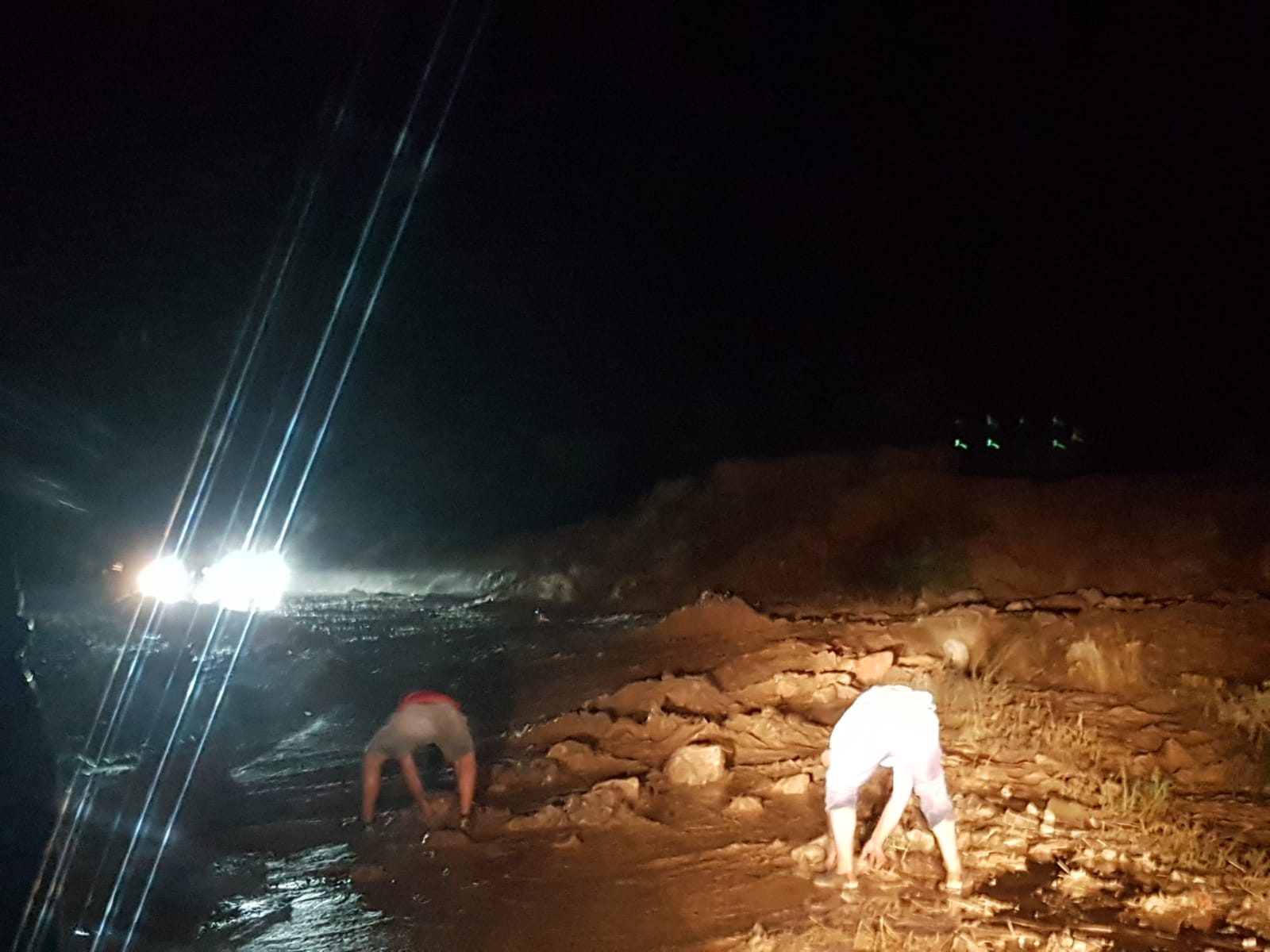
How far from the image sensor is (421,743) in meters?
8.09

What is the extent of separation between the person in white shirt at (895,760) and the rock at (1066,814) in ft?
3.88

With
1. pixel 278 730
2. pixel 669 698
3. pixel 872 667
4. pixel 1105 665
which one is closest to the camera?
pixel 1105 665

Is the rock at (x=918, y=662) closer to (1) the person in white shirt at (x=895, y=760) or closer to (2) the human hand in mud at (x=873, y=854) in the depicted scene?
(2) the human hand in mud at (x=873, y=854)

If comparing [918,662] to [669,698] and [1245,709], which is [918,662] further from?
[1245,709]

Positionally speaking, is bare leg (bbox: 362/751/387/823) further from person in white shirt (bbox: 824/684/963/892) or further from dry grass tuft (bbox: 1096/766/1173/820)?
dry grass tuft (bbox: 1096/766/1173/820)

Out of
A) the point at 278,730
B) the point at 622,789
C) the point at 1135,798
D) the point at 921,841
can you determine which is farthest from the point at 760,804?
the point at 278,730

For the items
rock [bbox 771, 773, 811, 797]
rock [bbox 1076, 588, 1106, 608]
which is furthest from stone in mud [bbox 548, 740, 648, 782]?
rock [bbox 1076, 588, 1106, 608]

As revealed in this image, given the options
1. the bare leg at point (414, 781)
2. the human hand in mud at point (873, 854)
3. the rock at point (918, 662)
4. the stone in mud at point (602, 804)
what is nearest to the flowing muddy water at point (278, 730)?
the bare leg at point (414, 781)

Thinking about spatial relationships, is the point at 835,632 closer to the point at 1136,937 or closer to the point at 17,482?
the point at 1136,937

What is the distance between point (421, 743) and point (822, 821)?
290cm

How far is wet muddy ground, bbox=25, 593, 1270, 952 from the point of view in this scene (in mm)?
5926

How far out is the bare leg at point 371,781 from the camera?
26.6ft

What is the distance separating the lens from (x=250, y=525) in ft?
135

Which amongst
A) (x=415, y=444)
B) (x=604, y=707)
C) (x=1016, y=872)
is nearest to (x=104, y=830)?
(x=604, y=707)
